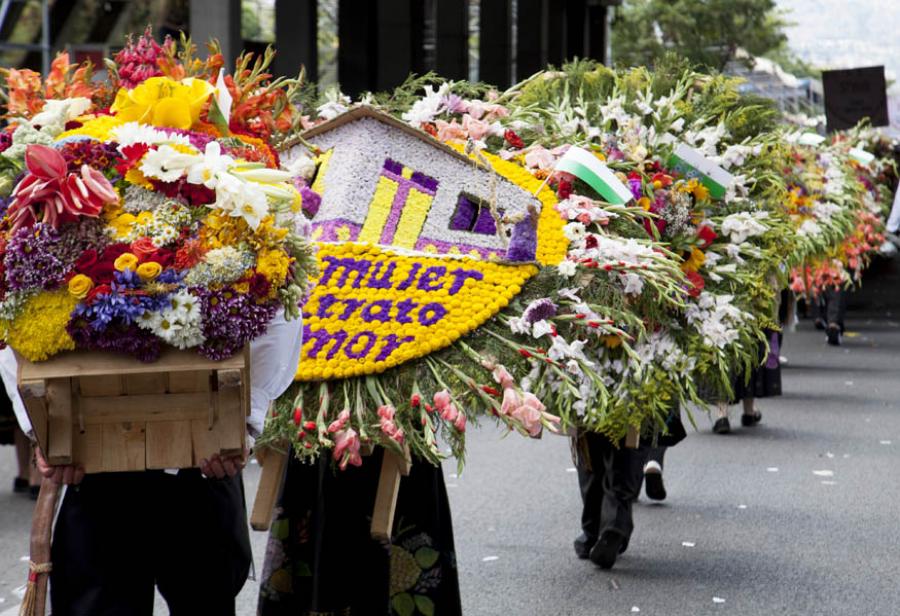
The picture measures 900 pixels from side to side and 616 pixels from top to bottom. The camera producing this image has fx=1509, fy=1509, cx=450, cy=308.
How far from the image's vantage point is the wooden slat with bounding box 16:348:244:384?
3600 mm

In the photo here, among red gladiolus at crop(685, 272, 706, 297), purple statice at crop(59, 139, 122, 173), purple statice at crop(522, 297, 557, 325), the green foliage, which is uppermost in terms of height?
the green foliage

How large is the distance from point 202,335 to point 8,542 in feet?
15.5

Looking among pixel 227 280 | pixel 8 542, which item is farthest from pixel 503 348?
pixel 8 542

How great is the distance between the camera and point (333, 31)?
1145 inches

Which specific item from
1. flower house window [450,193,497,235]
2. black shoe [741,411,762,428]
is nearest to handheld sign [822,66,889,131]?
black shoe [741,411,762,428]

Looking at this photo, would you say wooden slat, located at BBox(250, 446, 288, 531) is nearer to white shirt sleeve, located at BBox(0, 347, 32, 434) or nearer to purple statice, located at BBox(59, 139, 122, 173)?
white shirt sleeve, located at BBox(0, 347, 32, 434)

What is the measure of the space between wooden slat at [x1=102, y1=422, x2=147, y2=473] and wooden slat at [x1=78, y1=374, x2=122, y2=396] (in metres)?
0.09

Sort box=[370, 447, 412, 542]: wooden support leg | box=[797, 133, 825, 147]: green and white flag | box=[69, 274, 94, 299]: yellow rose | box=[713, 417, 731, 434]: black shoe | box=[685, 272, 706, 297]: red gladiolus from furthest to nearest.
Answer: box=[797, 133, 825, 147]: green and white flag → box=[713, 417, 731, 434]: black shoe → box=[685, 272, 706, 297]: red gladiolus → box=[370, 447, 412, 542]: wooden support leg → box=[69, 274, 94, 299]: yellow rose

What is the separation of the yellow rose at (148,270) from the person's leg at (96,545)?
692 millimetres

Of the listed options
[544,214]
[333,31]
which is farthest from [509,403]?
[333,31]

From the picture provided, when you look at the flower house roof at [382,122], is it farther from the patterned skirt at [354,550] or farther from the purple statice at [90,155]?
the purple statice at [90,155]

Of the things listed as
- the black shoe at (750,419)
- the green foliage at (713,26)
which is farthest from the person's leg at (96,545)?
the green foliage at (713,26)

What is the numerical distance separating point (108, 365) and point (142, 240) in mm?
312

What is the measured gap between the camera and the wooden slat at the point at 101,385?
366cm
